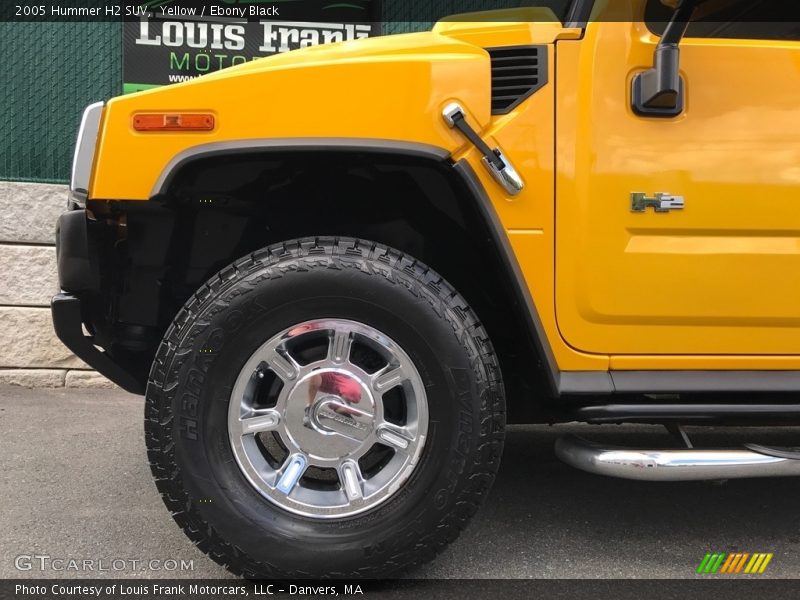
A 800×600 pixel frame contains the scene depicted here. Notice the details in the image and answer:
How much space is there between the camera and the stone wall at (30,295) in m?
4.58

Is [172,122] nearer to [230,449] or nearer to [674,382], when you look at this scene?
[230,449]

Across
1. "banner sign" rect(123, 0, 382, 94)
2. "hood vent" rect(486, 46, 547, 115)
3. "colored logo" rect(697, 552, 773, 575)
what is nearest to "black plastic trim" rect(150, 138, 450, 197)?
"hood vent" rect(486, 46, 547, 115)

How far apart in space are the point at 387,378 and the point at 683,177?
1064mm

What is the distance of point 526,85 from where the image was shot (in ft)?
6.29

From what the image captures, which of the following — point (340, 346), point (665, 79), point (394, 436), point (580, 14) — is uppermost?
point (580, 14)

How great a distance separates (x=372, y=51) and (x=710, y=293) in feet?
4.18

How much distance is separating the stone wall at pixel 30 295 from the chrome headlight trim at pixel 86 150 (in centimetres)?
297

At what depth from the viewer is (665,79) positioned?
5.94 ft

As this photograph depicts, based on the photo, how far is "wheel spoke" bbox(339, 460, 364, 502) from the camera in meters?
1.89

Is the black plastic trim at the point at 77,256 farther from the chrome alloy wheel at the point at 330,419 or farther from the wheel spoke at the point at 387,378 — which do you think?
the wheel spoke at the point at 387,378

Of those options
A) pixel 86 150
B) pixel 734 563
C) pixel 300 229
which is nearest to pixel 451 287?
pixel 300 229

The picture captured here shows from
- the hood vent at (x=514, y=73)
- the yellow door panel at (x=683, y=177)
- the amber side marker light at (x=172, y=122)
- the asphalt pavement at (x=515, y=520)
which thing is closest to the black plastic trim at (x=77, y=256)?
the amber side marker light at (x=172, y=122)

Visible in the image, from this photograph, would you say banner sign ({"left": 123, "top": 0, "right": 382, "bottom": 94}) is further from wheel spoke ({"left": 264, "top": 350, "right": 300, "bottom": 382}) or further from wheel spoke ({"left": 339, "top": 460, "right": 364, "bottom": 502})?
wheel spoke ({"left": 339, "top": 460, "right": 364, "bottom": 502})

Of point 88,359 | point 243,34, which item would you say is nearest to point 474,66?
point 88,359
